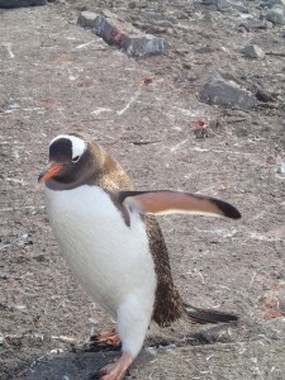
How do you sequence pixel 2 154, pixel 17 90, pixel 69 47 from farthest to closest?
pixel 69 47 → pixel 17 90 → pixel 2 154

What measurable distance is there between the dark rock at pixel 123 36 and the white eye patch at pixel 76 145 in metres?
3.74

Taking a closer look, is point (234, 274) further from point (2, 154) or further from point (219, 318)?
point (2, 154)

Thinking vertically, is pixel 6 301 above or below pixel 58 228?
below

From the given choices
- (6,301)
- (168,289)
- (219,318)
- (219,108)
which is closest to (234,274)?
(219,318)

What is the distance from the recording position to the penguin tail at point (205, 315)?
331 centimetres

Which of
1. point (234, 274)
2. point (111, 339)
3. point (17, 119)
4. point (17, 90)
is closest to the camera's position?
point (111, 339)

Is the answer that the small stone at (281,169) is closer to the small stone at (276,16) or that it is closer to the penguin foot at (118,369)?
the penguin foot at (118,369)

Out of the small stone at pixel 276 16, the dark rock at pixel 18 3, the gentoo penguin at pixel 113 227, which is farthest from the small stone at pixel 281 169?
the dark rock at pixel 18 3

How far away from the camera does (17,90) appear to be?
5.89 m

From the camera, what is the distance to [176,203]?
2904 millimetres

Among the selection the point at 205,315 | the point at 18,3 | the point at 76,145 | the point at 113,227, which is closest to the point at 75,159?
the point at 76,145

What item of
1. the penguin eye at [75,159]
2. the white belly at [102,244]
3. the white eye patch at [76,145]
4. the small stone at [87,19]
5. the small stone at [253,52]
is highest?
the white eye patch at [76,145]

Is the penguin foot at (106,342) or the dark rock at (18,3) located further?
the dark rock at (18,3)

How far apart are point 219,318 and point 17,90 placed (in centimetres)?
304
